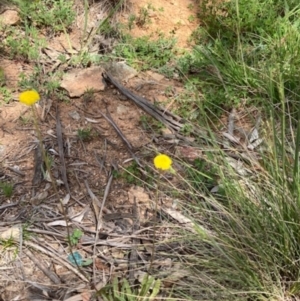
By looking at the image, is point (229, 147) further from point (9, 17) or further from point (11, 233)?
point (9, 17)

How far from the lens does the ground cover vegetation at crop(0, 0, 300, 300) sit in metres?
2.02

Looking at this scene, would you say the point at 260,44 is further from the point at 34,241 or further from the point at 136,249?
the point at 34,241

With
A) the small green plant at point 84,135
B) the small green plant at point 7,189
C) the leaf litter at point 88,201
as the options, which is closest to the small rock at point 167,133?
the leaf litter at point 88,201

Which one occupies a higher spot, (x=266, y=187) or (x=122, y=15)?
(x=266, y=187)

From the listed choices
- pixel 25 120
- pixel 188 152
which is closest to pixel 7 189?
pixel 25 120

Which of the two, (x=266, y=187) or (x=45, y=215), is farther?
(x=45, y=215)

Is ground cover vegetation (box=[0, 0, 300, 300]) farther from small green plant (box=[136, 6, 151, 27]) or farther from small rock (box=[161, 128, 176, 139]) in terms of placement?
small rock (box=[161, 128, 176, 139])

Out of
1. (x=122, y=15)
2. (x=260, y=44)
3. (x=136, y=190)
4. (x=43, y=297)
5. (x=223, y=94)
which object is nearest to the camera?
(x=43, y=297)

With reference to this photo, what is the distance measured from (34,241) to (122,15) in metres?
1.89

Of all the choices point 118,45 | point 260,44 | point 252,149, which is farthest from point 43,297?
point 260,44

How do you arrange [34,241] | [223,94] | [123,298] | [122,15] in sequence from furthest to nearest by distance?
[122,15] < [223,94] < [34,241] < [123,298]

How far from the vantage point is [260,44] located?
332 centimetres

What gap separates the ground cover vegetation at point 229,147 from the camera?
2.02m

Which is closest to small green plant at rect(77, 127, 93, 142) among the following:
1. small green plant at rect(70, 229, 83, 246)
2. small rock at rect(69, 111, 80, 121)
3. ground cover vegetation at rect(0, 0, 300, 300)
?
ground cover vegetation at rect(0, 0, 300, 300)
